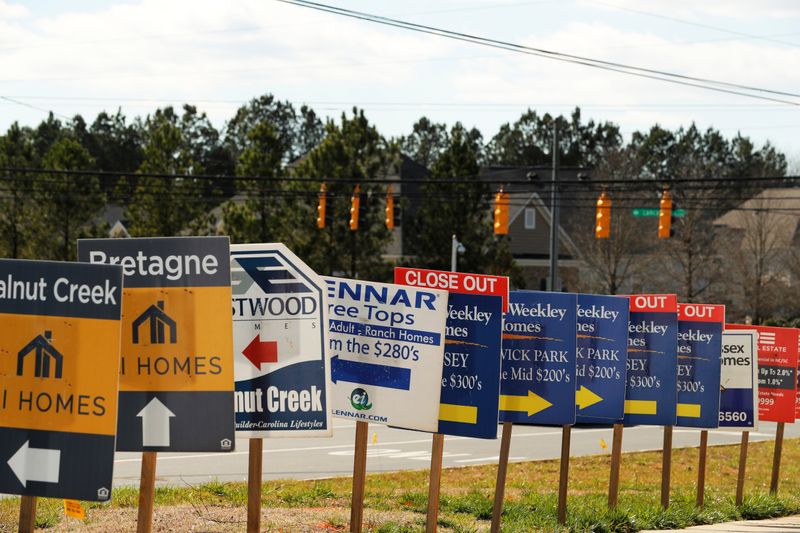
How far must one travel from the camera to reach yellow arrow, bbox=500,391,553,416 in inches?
384

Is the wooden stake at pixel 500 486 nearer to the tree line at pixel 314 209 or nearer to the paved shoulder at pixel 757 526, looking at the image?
the paved shoulder at pixel 757 526

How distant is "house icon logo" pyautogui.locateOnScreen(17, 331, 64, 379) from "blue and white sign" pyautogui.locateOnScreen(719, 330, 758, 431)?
8.98 m

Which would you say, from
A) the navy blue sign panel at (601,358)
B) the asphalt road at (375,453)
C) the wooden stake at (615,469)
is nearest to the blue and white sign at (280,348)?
the navy blue sign panel at (601,358)

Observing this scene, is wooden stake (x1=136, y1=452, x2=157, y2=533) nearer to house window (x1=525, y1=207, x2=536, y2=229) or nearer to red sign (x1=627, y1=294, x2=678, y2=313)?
red sign (x1=627, y1=294, x2=678, y2=313)

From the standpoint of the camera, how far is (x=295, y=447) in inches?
752

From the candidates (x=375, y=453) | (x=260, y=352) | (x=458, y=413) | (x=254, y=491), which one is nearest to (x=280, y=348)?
(x=260, y=352)

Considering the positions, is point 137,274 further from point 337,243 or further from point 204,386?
point 337,243

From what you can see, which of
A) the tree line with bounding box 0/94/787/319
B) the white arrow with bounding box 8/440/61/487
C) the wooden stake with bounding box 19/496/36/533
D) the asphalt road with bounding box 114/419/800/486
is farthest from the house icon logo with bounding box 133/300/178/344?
the tree line with bounding box 0/94/787/319

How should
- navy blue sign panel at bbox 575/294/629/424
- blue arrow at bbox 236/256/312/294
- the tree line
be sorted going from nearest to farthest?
1. blue arrow at bbox 236/256/312/294
2. navy blue sign panel at bbox 575/294/629/424
3. the tree line

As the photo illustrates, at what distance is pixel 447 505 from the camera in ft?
36.9

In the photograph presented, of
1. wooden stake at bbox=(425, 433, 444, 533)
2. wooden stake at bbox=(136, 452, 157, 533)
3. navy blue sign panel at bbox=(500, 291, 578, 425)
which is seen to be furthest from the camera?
navy blue sign panel at bbox=(500, 291, 578, 425)

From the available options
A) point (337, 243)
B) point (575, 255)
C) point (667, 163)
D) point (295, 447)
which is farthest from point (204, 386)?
point (667, 163)

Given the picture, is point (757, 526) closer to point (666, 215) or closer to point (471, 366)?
point (471, 366)

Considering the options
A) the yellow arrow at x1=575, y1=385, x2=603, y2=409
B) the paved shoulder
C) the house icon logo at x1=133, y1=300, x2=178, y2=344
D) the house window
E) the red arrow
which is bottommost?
the paved shoulder
